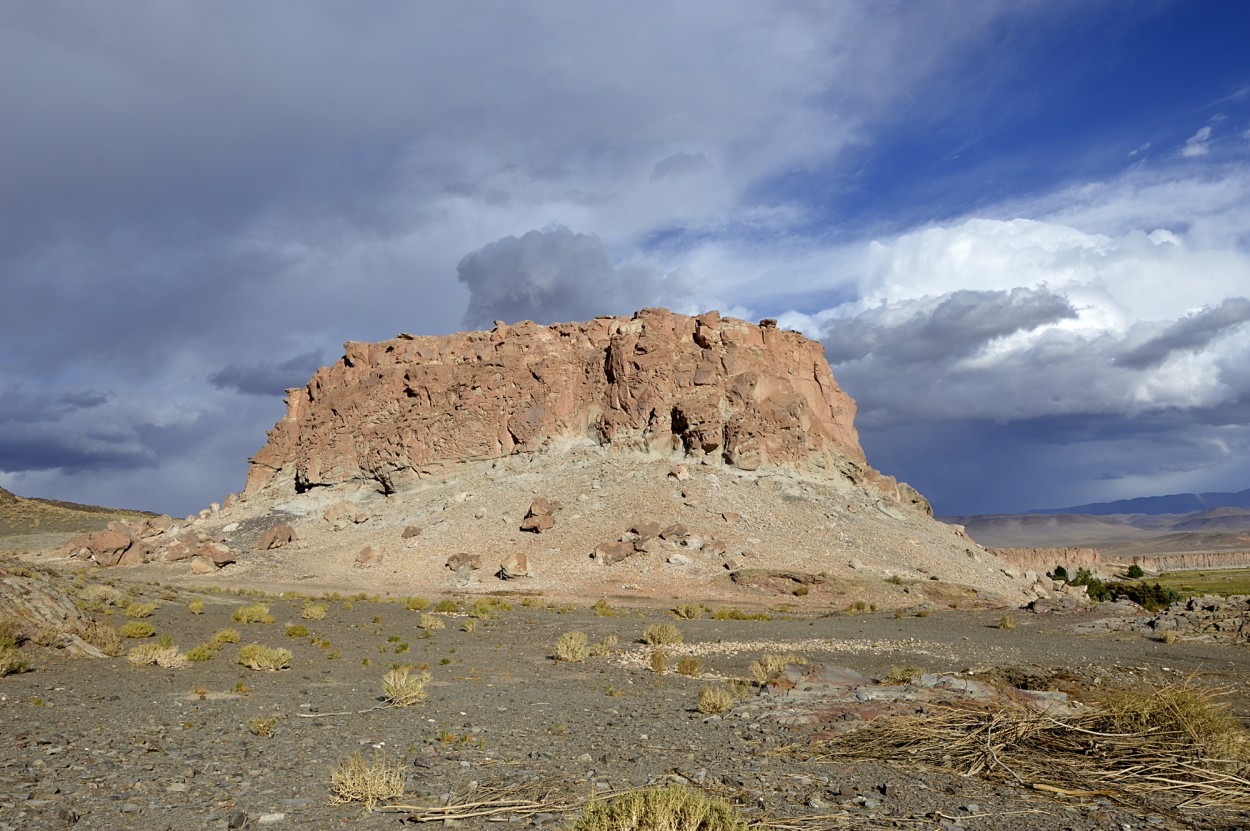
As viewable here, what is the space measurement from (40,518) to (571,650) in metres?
85.8

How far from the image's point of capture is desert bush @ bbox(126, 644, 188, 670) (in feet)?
50.2

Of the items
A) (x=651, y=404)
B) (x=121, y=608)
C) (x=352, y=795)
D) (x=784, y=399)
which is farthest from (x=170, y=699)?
(x=784, y=399)

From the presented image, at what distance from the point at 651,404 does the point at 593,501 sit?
9.10m

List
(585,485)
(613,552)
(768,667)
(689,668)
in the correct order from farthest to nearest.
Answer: (585,485) < (613,552) < (689,668) < (768,667)

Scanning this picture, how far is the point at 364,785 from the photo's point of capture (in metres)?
7.68

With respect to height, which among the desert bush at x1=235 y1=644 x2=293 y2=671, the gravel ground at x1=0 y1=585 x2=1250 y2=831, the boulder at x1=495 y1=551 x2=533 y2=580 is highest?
the boulder at x1=495 y1=551 x2=533 y2=580

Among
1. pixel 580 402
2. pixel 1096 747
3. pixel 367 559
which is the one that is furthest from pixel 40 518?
pixel 1096 747

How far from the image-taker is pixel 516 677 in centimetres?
1641

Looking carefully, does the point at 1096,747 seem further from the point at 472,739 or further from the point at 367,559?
the point at 367,559

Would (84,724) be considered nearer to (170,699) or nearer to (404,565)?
(170,699)

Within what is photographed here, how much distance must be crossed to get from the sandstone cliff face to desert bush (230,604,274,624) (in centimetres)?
3119

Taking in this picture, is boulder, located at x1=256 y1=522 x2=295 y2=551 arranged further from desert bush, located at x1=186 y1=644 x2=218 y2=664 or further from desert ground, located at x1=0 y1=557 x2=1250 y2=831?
desert bush, located at x1=186 y1=644 x2=218 y2=664

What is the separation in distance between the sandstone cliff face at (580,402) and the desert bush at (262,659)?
118 feet

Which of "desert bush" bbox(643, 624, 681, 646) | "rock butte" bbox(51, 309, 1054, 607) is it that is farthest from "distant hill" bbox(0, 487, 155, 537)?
"desert bush" bbox(643, 624, 681, 646)
